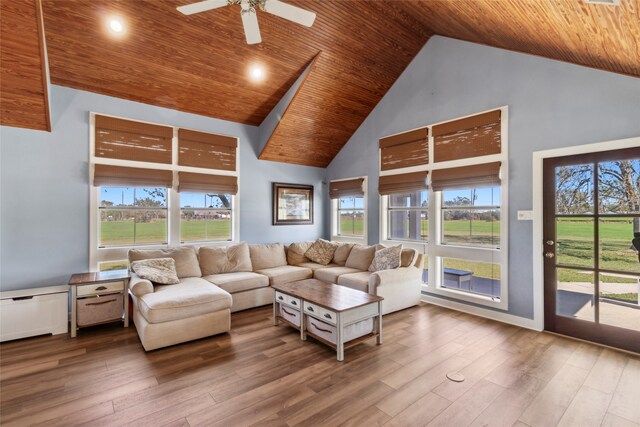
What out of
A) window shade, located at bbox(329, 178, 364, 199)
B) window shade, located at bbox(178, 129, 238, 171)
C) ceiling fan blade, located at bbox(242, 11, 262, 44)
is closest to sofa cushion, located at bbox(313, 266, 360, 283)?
window shade, located at bbox(329, 178, 364, 199)

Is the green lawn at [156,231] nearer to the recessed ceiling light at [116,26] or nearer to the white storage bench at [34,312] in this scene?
the white storage bench at [34,312]

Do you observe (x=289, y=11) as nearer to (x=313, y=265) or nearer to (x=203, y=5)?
(x=203, y=5)

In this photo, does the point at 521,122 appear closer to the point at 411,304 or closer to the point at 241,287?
the point at 411,304

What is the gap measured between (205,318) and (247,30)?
3.02 metres

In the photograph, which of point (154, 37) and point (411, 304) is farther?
point (411, 304)

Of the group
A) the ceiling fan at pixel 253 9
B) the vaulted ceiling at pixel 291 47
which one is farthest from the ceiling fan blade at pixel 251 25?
the vaulted ceiling at pixel 291 47

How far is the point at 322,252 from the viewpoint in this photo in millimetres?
5484

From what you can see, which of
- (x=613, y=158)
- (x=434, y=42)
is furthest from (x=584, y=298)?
(x=434, y=42)

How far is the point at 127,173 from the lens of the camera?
4.21 meters

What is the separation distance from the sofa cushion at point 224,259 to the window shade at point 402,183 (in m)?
2.63

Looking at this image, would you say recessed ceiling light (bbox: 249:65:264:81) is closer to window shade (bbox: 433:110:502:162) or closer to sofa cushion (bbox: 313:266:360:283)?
window shade (bbox: 433:110:502:162)

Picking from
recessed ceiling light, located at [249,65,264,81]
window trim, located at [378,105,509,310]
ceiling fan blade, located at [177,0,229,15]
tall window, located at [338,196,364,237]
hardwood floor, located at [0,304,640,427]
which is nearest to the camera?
hardwood floor, located at [0,304,640,427]

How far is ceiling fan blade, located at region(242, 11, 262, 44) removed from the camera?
265 centimetres

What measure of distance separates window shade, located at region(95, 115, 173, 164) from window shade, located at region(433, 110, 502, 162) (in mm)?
4169
